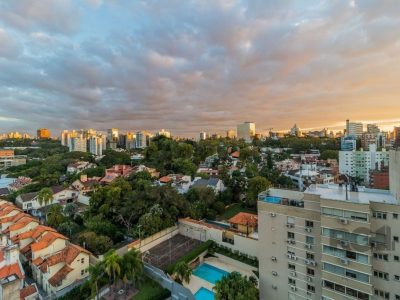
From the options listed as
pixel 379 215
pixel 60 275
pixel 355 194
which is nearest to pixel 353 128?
pixel 355 194

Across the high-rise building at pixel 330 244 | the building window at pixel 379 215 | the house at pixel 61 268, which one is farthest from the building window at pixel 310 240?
the house at pixel 61 268

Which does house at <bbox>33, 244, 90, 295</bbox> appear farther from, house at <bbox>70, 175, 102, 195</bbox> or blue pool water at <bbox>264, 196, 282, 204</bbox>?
house at <bbox>70, 175, 102, 195</bbox>

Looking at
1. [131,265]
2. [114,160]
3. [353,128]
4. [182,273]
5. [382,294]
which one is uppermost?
[353,128]

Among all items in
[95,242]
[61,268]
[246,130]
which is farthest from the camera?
[246,130]

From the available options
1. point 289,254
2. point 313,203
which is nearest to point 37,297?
point 289,254

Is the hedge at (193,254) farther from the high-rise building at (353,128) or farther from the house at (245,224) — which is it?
the high-rise building at (353,128)

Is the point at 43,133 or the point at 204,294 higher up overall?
the point at 43,133

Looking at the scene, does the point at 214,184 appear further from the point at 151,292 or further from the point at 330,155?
the point at 330,155
